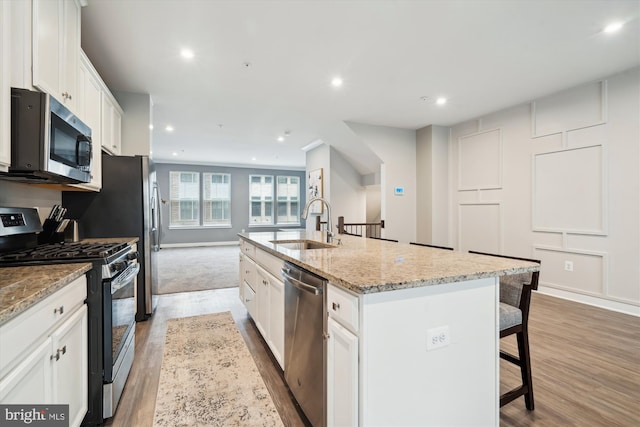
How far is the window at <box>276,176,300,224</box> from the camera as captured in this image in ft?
34.0

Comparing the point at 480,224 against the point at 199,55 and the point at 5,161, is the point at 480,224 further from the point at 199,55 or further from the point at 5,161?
the point at 5,161

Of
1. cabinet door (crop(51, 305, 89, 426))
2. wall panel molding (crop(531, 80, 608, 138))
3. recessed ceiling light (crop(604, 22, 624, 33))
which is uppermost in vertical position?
recessed ceiling light (crop(604, 22, 624, 33))

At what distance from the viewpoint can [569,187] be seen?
12.2 ft

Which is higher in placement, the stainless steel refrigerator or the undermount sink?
the stainless steel refrigerator

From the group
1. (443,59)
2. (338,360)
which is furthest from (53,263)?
(443,59)

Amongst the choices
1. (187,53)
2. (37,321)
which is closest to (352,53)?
(187,53)

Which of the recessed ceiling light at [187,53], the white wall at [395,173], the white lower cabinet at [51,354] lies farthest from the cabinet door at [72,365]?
the white wall at [395,173]

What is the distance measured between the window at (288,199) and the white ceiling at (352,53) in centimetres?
557

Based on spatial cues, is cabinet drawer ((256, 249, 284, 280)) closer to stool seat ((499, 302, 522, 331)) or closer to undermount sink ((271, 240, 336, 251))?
undermount sink ((271, 240, 336, 251))

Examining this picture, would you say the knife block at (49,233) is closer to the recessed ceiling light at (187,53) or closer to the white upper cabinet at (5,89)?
the white upper cabinet at (5,89)

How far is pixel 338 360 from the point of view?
4.14ft

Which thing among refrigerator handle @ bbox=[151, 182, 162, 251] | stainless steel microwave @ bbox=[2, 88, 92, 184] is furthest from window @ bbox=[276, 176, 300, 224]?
stainless steel microwave @ bbox=[2, 88, 92, 184]

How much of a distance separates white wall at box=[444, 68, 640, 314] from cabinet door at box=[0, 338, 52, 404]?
16.1 ft

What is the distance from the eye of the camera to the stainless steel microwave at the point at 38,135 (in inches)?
56.8
